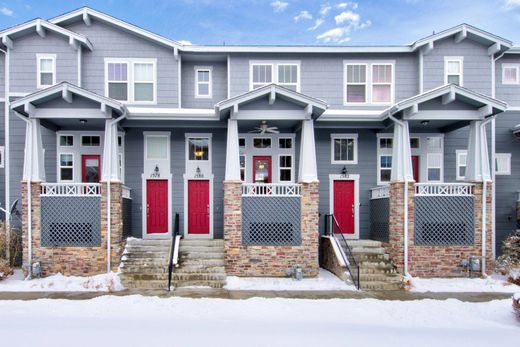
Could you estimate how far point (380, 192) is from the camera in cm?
1210

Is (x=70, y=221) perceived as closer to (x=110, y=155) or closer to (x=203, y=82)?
(x=110, y=155)

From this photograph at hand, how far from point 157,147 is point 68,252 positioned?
4.59 m

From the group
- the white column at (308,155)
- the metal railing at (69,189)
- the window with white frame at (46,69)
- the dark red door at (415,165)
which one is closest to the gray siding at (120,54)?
the window with white frame at (46,69)

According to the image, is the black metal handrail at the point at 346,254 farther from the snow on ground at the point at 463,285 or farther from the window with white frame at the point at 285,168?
the window with white frame at the point at 285,168

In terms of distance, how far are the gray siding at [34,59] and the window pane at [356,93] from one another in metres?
10.5

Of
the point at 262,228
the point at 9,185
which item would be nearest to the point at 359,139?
the point at 262,228

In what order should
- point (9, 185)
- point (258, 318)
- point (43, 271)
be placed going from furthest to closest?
point (9, 185)
point (43, 271)
point (258, 318)

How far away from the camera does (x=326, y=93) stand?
43.4 ft

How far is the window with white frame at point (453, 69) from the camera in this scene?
42.9 feet

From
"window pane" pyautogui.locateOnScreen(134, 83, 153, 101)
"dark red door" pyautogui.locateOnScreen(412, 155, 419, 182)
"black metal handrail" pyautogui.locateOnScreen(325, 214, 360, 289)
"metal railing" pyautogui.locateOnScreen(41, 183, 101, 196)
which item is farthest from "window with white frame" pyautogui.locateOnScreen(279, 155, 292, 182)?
"metal railing" pyautogui.locateOnScreen(41, 183, 101, 196)

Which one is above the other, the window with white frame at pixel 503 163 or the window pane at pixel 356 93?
the window pane at pixel 356 93

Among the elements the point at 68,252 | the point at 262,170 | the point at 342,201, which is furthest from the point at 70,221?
the point at 342,201

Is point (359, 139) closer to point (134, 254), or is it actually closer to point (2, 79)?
point (134, 254)

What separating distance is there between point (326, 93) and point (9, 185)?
12373 mm
